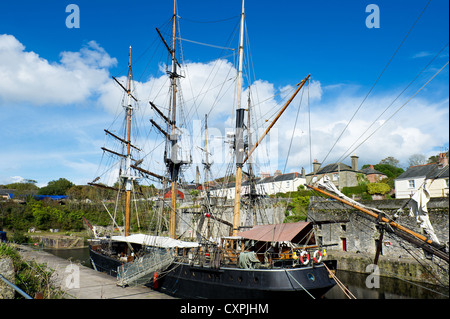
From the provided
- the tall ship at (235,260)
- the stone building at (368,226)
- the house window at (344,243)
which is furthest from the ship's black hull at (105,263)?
the house window at (344,243)

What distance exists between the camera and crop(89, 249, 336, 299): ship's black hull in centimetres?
1305

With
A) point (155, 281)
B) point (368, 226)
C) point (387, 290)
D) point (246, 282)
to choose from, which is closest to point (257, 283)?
point (246, 282)

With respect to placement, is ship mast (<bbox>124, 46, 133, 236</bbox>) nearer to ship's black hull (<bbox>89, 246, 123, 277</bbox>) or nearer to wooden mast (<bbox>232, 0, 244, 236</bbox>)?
ship's black hull (<bbox>89, 246, 123, 277</bbox>)

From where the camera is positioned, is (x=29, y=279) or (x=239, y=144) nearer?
(x=29, y=279)

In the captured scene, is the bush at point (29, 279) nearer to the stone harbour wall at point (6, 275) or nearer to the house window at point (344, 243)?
the stone harbour wall at point (6, 275)

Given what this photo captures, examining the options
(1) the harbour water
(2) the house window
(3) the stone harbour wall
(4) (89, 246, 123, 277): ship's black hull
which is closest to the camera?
(3) the stone harbour wall

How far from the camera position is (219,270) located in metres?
15.0

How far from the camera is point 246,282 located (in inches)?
551

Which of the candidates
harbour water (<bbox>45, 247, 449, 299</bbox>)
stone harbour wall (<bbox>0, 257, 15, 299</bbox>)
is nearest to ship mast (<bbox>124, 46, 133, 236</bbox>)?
harbour water (<bbox>45, 247, 449, 299</bbox>)

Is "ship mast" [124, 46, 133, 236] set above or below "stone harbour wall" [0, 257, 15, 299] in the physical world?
above

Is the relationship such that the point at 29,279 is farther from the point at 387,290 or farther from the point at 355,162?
the point at 355,162

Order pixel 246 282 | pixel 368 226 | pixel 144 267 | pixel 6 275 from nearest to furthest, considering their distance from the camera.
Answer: pixel 6 275 → pixel 246 282 → pixel 144 267 → pixel 368 226

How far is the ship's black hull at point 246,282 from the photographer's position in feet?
42.8

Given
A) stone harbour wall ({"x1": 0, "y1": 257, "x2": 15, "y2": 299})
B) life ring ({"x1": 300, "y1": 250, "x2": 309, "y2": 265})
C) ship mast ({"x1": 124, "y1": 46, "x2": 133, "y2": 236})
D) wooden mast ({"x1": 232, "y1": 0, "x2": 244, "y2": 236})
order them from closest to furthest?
stone harbour wall ({"x1": 0, "y1": 257, "x2": 15, "y2": 299}) → life ring ({"x1": 300, "y1": 250, "x2": 309, "y2": 265}) → wooden mast ({"x1": 232, "y1": 0, "x2": 244, "y2": 236}) → ship mast ({"x1": 124, "y1": 46, "x2": 133, "y2": 236})
